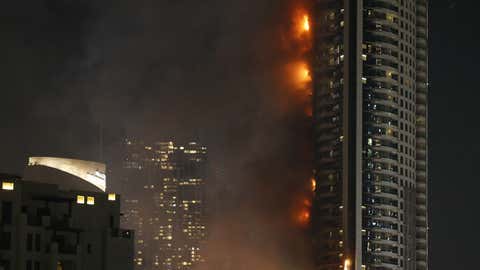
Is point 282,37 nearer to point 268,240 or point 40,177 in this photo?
point 268,240

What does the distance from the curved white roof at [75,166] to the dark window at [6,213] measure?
1678 cm

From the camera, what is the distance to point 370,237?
189 m

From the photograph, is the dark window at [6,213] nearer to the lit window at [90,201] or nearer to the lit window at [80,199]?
the lit window at [80,199]

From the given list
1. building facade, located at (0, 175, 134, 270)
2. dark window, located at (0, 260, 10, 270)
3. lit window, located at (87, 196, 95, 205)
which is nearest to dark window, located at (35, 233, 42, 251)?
building facade, located at (0, 175, 134, 270)

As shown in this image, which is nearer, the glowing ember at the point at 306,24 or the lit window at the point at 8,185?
the lit window at the point at 8,185

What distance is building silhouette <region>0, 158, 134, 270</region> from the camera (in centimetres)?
12331

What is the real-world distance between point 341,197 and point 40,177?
5924cm

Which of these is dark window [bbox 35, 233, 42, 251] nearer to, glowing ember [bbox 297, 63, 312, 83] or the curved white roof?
the curved white roof

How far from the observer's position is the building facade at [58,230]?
123125 millimetres

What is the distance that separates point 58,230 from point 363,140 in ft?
225

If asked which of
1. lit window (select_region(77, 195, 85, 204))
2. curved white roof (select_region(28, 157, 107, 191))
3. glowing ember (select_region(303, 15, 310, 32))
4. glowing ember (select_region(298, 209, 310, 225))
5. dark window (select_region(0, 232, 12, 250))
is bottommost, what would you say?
dark window (select_region(0, 232, 12, 250))

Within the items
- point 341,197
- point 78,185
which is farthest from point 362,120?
point 78,185

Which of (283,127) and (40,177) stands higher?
(283,127)

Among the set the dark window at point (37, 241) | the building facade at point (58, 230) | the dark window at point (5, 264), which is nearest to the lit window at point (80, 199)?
the building facade at point (58, 230)
